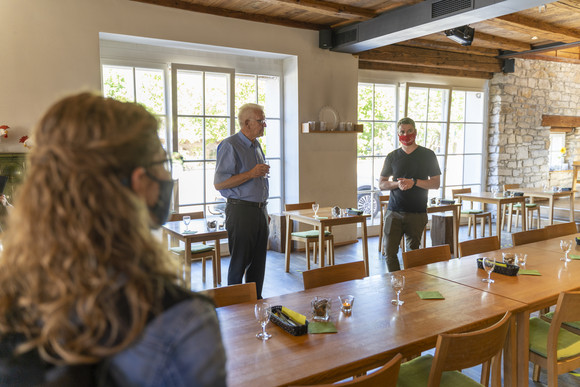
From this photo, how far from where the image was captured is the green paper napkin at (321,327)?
6.36 ft

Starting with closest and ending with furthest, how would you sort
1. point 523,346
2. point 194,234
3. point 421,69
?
point 523,346
point 194,234
point 421,69

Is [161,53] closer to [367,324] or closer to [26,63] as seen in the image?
[26,63]

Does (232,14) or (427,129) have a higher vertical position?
(232,14)

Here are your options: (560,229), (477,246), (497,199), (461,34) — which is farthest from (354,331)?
(497,199)

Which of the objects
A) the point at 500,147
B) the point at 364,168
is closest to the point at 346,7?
the point at 364,168

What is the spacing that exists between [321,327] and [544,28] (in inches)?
248

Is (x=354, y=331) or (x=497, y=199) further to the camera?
(x=497, y=199)

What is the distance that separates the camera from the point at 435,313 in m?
2.15

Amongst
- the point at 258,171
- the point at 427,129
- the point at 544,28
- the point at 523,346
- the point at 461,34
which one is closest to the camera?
the point at 523,346

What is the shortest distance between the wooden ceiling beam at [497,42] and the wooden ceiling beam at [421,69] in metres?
0.65

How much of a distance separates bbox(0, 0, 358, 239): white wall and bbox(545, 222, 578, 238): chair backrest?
3098mm

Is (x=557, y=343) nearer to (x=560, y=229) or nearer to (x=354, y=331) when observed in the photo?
(x=354, y=331)

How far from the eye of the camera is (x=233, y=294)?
2363 mm

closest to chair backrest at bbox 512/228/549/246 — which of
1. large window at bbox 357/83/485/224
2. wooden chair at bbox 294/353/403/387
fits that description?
wooden chair at bbox 294/353/403/387
